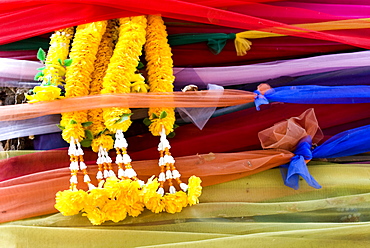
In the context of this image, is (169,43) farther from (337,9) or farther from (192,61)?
(337,9)

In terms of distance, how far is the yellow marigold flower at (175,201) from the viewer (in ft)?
3.40

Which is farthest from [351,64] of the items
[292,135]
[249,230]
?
[249,230]

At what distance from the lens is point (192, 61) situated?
1261 millimetres

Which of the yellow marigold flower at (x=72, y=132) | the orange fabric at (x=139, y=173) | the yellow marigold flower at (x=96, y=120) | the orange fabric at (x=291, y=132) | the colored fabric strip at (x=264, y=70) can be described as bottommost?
the orange fabric at (x=139, y=173)

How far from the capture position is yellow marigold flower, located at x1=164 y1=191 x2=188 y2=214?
3.40 ft

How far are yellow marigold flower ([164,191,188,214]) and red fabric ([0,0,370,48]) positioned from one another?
1.85 feet

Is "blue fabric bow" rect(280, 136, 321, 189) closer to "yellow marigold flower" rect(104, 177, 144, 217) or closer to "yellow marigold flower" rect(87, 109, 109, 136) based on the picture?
"yellow marigold flower" rect(104, 177, 144, 217)

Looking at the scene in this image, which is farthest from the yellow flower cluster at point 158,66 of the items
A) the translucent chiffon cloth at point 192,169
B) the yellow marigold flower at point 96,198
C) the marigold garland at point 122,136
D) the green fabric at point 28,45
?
the green fabric at point 28,45

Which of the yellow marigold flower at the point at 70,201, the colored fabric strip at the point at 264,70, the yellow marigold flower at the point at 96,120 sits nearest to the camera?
the yellow marigold flower at the point at 70,201

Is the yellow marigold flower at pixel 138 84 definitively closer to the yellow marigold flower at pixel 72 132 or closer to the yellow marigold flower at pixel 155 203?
the yellow marigold flower at pixel 72 132

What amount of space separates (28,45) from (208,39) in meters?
0.60

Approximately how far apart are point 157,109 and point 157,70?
0.43ft

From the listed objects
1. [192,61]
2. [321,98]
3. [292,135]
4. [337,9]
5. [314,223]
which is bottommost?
[314,223]

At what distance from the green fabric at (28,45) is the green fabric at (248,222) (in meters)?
0.56
